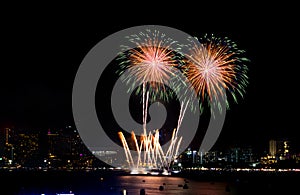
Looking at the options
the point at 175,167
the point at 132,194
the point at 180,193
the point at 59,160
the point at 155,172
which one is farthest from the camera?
the point at 59,160

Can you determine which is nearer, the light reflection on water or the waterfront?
the waterfront

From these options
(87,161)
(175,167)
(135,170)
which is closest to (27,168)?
(87,161)

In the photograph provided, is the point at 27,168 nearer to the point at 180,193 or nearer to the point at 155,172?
the point at 155,172

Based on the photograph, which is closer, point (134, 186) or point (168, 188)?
point (168, 188)

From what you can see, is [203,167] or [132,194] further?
[203,167]

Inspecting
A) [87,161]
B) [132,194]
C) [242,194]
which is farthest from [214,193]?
[87,161]

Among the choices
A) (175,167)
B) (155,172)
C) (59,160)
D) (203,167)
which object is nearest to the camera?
(155,172)

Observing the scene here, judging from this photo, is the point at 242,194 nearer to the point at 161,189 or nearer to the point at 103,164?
the point at 161,189

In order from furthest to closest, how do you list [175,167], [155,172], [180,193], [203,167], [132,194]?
[203,167] < [175,167] < [155,172] < [180,193] < [132,194]

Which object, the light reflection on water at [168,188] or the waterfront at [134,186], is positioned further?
the light reflection on water at [168,188]
